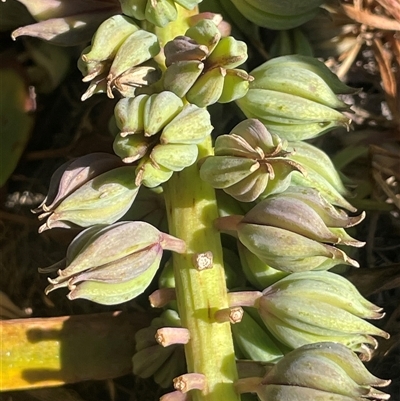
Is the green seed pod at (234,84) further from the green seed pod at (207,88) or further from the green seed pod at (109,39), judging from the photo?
the green seed pod at (109,39)

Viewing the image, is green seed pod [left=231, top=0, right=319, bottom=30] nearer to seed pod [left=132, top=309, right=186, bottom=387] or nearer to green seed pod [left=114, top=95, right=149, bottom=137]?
green seed pod [left=114, top=95, right=149, bottom=137]

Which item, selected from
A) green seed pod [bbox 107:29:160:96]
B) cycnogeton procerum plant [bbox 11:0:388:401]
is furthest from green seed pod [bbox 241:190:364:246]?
green seed pod [bbox 107:29:160:96]

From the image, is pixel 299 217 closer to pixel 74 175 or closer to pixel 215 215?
pixel 215 215

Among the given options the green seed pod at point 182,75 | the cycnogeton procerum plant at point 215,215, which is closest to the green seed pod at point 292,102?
the cycnogeton procerum plant at point 215,215

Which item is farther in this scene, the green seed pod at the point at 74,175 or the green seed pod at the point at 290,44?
the green seed pod at the point at 290,44

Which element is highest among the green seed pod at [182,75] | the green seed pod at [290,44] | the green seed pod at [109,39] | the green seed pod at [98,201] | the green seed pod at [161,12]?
the green seed pod at [161,12]

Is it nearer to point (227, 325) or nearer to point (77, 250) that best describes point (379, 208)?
point (227, 325)

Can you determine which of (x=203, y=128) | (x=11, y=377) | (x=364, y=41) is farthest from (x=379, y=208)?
(x=11, y=377)
